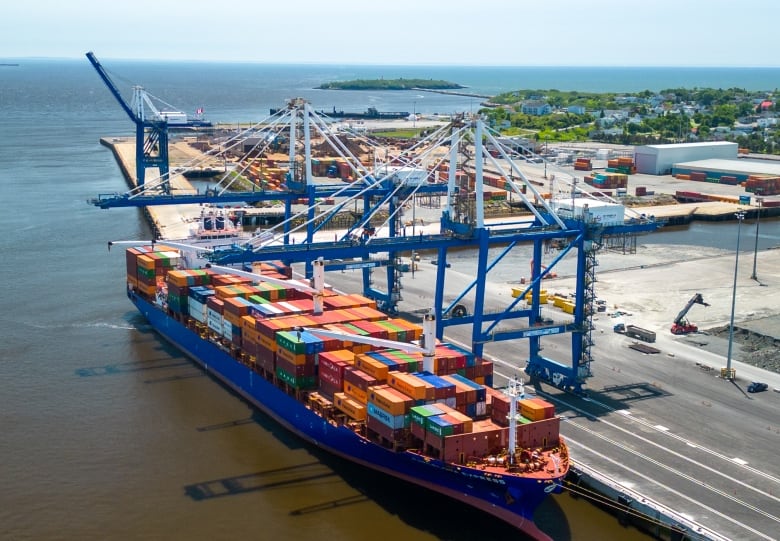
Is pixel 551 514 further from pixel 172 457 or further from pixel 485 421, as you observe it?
pixel 172 457

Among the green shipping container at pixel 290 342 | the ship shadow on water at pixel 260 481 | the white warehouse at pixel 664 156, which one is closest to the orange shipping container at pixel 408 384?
the ship shadow on water at pixel 260 481

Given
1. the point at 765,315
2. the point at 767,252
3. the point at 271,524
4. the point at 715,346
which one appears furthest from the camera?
the point at 767,252

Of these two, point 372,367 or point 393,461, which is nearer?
point 393,461

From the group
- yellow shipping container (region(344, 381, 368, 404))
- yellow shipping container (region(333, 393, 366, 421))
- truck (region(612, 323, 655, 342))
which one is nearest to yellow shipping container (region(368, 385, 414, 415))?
yellow shipping container (region(344, 381, 368, 404))

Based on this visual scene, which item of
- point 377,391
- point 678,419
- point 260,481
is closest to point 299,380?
point 260,481

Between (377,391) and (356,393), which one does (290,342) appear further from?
(377,391)

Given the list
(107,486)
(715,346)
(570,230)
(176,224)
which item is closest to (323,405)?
(107,486)

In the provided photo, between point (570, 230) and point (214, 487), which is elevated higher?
point (570, 230)

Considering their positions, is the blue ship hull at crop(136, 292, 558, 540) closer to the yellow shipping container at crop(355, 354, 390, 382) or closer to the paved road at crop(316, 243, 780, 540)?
the yellow shipping container at crop(355, 354, 390, 382)
